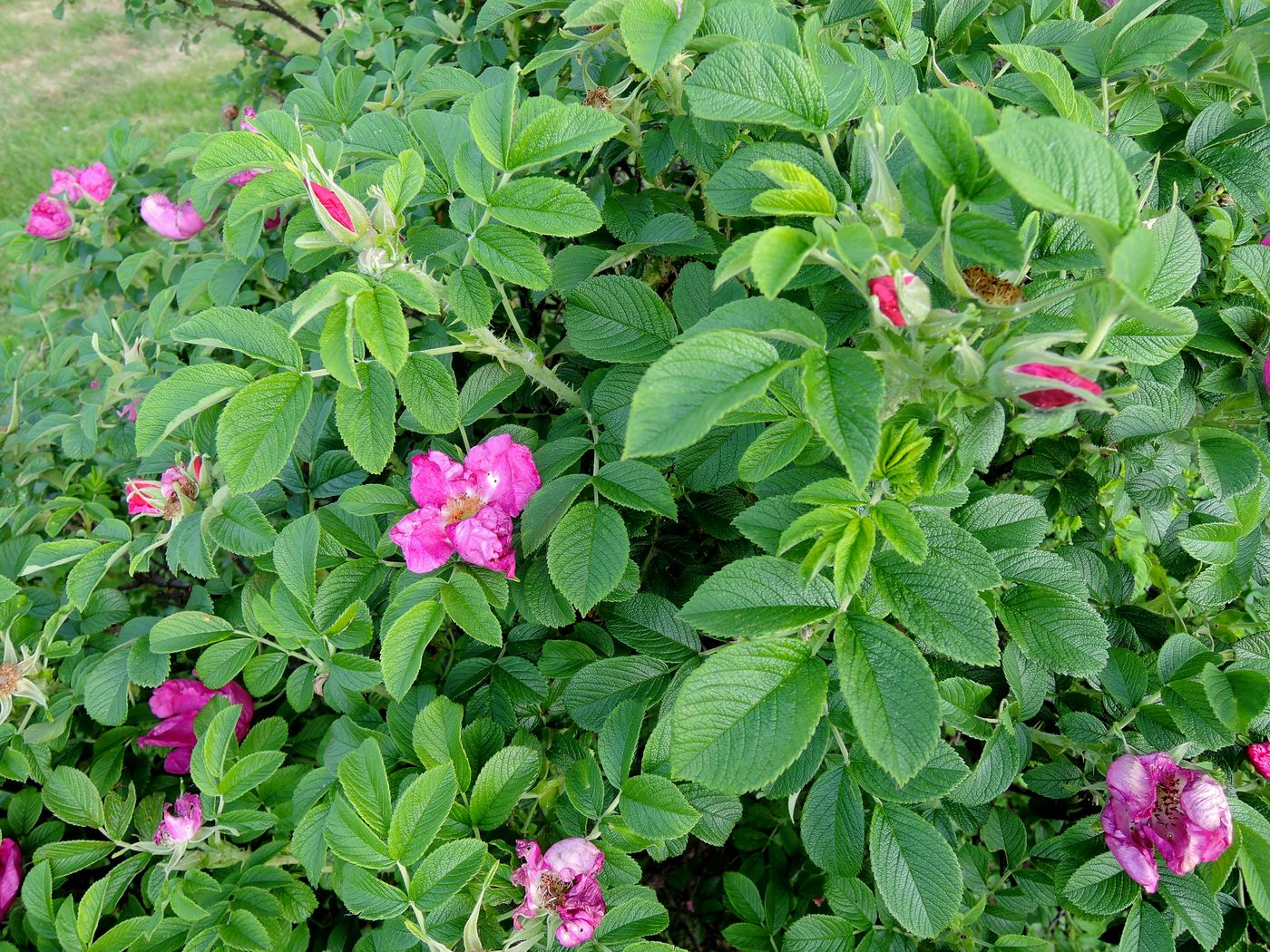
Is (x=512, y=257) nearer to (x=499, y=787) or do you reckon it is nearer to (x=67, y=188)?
(x=499, y=787)

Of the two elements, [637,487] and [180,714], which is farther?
[180,714]

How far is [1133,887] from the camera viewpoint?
1.14 metres

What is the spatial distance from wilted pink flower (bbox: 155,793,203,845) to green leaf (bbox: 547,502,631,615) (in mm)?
681

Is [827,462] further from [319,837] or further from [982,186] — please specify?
[319,837]

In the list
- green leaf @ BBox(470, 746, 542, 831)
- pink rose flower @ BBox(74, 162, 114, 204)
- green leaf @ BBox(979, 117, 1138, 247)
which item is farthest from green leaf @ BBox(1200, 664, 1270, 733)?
pink rose flower @ BBox(74, 162, 114, 204)

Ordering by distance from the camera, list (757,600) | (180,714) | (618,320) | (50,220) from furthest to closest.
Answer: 1. (50,220)
2. (180,714)
3. (618,320)
4. (757,600)

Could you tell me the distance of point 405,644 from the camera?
1.05m

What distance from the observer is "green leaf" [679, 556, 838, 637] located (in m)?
0.90

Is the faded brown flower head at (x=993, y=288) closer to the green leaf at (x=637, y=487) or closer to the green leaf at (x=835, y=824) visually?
the green leaf at (x=637, y=487)

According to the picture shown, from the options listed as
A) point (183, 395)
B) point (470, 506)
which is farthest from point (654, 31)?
point (183, 395)

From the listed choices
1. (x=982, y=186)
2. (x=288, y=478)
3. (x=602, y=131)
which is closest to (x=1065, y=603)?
(x=982, y=186)

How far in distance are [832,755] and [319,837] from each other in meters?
0.70

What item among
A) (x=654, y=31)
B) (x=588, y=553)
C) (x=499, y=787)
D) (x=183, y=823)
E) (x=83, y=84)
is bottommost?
(x=83, y=84)

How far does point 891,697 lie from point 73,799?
1282 mm
